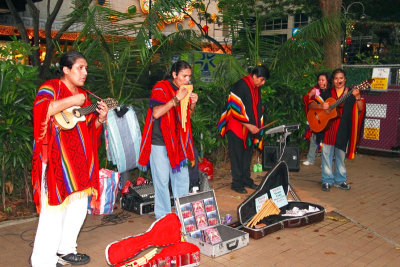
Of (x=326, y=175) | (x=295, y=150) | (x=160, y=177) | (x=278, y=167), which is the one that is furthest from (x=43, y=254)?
(x=295, y=150)

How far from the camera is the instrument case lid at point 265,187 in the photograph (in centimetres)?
501

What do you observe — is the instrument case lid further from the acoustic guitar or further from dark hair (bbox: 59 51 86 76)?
dark hair (bbox: 59 51 86 76)

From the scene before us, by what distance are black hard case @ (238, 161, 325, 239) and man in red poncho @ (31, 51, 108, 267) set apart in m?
1.87

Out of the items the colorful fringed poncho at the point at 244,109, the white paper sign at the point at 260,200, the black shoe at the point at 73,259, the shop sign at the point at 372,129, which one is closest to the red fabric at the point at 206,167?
the colorful fringed poncho at the point at 244,109

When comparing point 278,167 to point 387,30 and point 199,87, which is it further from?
point 387,30

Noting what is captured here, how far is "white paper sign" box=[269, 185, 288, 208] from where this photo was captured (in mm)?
5455

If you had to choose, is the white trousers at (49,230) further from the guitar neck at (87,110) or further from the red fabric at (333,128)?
the red fabric at (333,128)

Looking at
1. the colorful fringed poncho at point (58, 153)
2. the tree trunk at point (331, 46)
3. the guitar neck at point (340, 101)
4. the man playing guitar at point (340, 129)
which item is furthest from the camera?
the tree trunk at point (331, 46)

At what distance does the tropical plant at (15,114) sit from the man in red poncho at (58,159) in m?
1.74

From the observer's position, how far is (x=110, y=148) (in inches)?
225

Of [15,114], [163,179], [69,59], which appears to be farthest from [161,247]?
[15,114]

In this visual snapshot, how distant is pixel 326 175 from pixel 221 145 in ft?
7.19

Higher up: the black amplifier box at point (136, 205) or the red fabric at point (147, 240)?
the red fabric at point (147, 240)

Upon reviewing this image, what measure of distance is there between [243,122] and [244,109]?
193mm
